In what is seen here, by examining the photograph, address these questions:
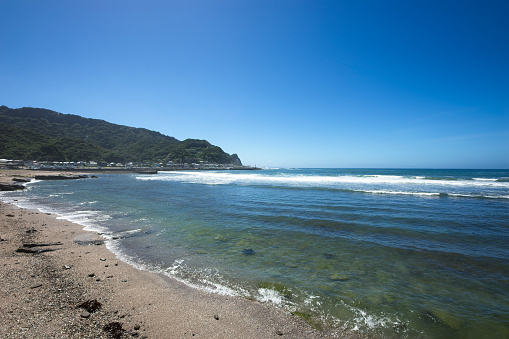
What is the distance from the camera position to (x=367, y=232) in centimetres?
1053

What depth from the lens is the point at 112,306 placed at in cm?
455

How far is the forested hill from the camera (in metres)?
89.5

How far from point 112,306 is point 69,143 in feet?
457

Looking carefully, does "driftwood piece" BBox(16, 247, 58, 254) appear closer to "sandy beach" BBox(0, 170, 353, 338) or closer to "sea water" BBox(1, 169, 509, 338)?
"sandy beach" BBox(0, 170, 353, 338)

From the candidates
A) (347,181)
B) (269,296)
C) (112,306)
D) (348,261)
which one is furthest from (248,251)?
(347,181)

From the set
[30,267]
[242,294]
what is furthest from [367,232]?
[30,267]

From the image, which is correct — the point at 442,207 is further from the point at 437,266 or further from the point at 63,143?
the point at 63,143

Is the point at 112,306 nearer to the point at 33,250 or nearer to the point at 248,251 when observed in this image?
the point at 248,251

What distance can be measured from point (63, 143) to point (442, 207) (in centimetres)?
14118

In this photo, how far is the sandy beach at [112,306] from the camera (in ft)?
12.5

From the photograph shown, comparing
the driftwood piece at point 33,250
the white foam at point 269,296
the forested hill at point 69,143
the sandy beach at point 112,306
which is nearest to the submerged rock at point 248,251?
the white foam at point 269,296

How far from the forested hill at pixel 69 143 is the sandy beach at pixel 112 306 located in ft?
364

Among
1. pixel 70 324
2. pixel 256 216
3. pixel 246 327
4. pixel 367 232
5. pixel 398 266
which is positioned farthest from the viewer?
pixel 256 216

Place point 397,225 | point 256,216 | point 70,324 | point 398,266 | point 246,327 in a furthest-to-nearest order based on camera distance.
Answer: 1. point 256,216
2. point 397,225
3. point 398,266
4. point 246,327
5. point 70,324
